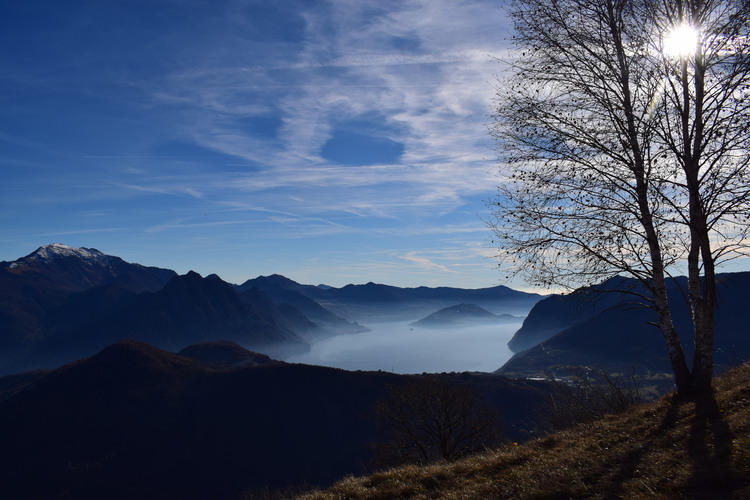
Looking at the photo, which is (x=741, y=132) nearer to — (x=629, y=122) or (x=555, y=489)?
(x=629, y=122)

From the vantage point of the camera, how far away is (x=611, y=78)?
493 inches

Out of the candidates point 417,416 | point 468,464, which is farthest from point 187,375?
point 468,464

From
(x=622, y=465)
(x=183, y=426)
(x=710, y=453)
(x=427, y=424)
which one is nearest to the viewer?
(x=710, y=453)

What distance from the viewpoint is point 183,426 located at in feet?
460

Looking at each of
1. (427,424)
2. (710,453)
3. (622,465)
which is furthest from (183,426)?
(710,453)

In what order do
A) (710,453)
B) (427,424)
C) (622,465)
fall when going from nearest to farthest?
(710,453)
(622,465)
(427,424)

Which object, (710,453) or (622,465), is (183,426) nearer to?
(622,465)

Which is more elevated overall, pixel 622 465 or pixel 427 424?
pixel 622 465

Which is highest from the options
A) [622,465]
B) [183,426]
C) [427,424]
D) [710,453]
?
[710,453]

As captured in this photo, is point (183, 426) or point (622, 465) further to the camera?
point (183, 426)

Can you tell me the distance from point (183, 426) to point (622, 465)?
6252 inches

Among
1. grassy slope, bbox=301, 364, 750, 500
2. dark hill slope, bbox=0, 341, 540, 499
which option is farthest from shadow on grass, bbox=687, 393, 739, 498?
dark hill slope, bbox=0, 341, 540, 499

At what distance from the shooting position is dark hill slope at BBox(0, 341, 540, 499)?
11669 cm

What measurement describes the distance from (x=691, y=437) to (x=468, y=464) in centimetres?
481
